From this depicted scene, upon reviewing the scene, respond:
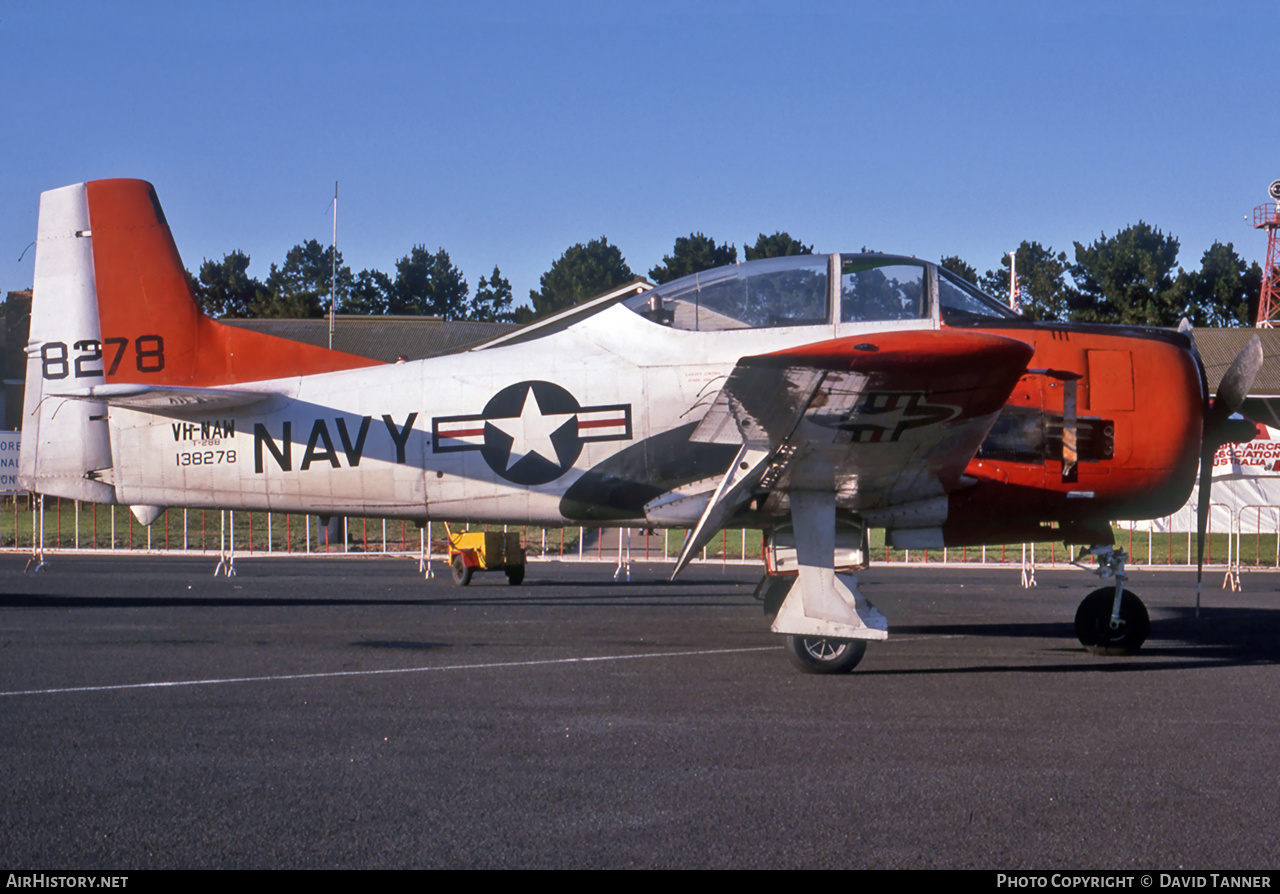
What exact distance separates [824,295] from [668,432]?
154cm

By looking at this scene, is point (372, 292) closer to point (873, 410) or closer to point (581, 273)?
point (581, 273)

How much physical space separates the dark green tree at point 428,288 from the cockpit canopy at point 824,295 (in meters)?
83.2

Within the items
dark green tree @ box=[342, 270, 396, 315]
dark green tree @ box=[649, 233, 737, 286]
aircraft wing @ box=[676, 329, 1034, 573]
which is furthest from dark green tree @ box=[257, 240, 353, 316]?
aircraft wing @ box=[676, 329, 1034, 573]

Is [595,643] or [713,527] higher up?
[713,527]

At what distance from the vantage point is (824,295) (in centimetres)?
811

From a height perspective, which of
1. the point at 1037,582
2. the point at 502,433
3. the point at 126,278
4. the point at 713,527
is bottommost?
the point at 1037,582

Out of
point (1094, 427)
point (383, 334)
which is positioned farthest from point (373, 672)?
point (383, 334)

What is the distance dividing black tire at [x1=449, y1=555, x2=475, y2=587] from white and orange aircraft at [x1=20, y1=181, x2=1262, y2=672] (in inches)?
281

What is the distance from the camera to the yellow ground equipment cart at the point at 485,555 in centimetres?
1609

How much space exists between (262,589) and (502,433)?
760cm

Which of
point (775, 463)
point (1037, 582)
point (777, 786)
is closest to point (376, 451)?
point (775, 463)

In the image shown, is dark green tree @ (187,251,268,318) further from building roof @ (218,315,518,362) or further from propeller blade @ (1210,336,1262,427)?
propeller blade @ (1210,336,1262,427)

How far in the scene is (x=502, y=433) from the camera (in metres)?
8.59

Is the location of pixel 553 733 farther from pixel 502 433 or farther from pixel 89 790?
pixel 502 433
